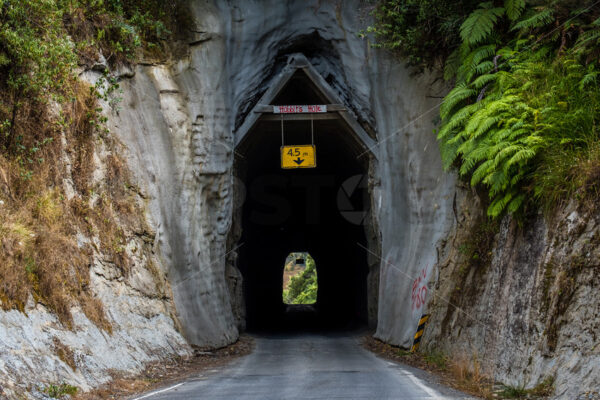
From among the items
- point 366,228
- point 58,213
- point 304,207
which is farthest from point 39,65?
point 304,207

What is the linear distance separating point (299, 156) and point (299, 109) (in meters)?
1.38

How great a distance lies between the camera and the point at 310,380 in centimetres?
Answer: 874

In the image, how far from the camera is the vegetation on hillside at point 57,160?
819 centimetres

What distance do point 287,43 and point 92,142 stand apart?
7049mm

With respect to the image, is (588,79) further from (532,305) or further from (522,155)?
(532,305)

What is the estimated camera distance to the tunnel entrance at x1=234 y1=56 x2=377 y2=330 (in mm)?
16562

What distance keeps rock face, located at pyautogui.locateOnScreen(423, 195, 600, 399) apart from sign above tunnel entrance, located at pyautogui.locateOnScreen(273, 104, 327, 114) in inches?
233

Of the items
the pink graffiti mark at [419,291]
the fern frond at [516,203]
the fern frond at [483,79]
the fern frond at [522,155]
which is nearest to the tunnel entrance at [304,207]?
the pink graffiti mark at [419,291]

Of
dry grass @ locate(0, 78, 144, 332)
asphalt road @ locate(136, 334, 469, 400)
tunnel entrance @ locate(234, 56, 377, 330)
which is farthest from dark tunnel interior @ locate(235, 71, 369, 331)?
dry grass @ locate(0, 78, 144, 332)

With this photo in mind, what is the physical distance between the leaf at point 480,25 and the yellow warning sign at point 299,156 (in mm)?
5575

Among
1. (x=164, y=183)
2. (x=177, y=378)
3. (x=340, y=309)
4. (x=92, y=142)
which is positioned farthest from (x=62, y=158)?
(x=340, y=309)

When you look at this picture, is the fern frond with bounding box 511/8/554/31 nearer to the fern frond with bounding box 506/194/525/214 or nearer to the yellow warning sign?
the fern frond with bounding box 506/194/525/214

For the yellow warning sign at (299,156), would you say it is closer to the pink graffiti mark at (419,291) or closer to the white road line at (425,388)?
the pink graffiti mark at (419,291)

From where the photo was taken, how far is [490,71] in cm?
1082
